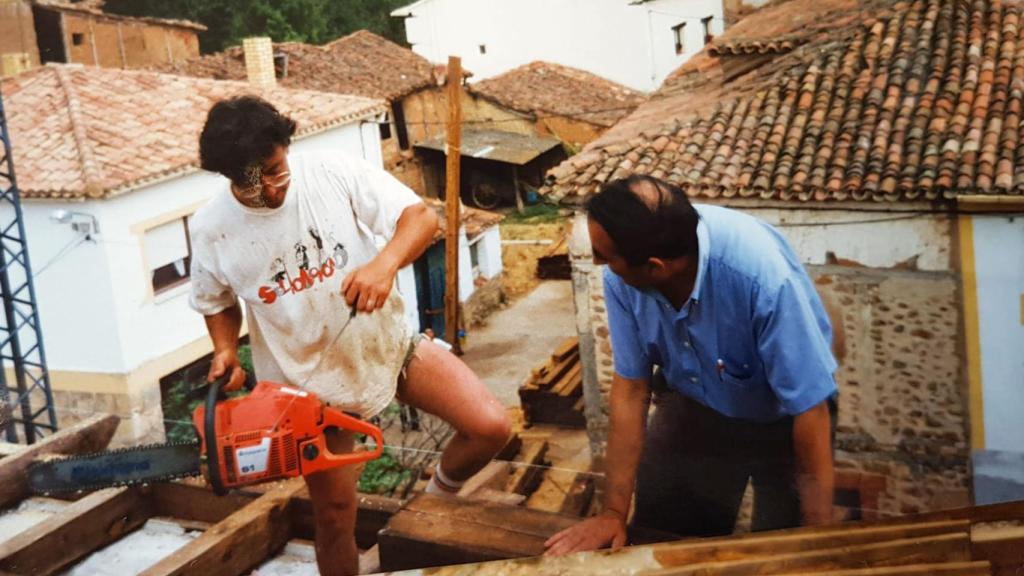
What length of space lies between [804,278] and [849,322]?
860mm

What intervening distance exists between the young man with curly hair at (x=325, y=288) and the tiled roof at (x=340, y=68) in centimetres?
133

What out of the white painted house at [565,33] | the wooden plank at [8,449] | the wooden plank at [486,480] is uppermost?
the white painted house at [565,33]

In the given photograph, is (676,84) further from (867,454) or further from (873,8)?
(867,454)

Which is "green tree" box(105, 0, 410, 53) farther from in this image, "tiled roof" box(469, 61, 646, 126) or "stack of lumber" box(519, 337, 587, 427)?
"stack of lumber" box(519, 337, 587, 427)

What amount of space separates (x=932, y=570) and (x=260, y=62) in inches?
86.8

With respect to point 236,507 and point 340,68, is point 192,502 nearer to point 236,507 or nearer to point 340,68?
point 236,507

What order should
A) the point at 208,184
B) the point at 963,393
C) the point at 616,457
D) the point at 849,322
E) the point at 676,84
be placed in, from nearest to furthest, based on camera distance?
1. the point at 616,457
2. the point at 963,393
3. the point at 849,322
4. the point at 208,184
5. the point at 676,84

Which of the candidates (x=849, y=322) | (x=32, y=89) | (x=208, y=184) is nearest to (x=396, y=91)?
(x=208, y=184)

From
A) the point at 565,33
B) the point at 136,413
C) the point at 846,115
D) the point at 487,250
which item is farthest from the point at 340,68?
the point at 487,250

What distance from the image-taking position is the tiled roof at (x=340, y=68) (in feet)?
8.83

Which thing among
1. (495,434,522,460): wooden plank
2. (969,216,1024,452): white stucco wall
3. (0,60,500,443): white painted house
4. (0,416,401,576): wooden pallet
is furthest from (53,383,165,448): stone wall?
(495,434,522,460): wooden plank

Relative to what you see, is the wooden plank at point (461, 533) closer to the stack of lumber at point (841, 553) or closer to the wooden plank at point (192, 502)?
the stack of lumber at point (841, 553)

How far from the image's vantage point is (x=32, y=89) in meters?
2.92

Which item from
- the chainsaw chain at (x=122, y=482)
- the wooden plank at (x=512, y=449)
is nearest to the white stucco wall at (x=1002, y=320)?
the chainsaw chain at (x=122, y=482)
